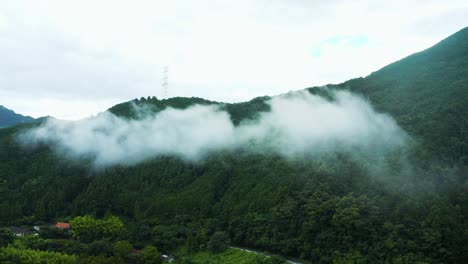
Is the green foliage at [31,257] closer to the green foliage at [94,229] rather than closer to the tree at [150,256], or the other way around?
the tree at [150,256]

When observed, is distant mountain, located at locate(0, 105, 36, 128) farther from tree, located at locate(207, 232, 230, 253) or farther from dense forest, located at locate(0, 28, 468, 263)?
tree, located at locate(207, 232, 230, 253)

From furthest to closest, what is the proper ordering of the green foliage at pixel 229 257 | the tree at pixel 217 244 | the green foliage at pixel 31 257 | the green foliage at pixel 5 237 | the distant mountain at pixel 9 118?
1. the distant mountain at pixel 9 118
2. the tree at pixel 217 244
3. the green foliage at pixel 5 237
4. the green foliage at pixel 229 257
5. the green foliage at pixel 31 257

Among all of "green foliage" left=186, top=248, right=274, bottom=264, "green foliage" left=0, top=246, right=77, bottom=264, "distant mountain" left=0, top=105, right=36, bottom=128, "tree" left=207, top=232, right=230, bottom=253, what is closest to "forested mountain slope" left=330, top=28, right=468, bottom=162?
"green foliage" left=186, top=248, right=274, bottom=264

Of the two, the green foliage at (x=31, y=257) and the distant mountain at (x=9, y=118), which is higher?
the distant mountain at (x=9, y=118)

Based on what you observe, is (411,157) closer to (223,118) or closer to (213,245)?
(213,245)

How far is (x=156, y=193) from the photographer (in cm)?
5722

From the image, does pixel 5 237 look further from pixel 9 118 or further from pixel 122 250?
pixel 9 118

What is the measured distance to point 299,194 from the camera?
4350cm

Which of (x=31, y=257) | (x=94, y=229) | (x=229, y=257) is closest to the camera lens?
(x=31, y=257)

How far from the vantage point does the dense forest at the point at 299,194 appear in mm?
35875

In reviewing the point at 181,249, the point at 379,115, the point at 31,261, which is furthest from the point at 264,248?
the point at 379,115

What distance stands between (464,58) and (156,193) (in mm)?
46290

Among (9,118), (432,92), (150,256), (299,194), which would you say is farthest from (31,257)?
(9,118)

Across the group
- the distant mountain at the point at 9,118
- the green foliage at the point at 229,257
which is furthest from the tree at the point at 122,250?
the distant mountain at the point at 9,118
